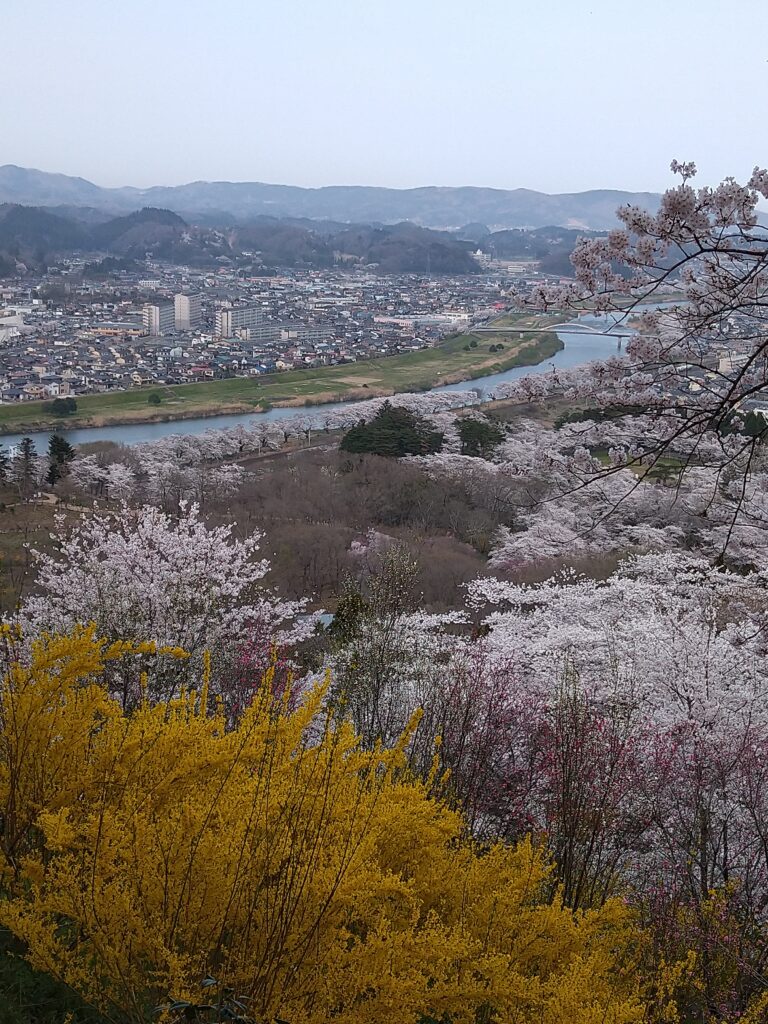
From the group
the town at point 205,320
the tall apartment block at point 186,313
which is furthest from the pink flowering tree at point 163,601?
the tall apartment block at point 186,313

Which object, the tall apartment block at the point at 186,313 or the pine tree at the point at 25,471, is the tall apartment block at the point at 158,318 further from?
the pine tree at the point at 25,471

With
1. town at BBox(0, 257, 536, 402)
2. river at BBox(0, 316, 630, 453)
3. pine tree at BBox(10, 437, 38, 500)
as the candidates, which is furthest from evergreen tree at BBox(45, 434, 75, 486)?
town at BBox(0, 257, 536, 402)

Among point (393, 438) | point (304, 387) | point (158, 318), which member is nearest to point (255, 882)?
point (393, 438)

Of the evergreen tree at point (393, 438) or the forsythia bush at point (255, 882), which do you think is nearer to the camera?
the forsythia bush at point (255, 882)

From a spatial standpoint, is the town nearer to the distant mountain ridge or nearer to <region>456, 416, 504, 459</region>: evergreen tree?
<region>456, 416, 504, 459</region>: evergreen tree

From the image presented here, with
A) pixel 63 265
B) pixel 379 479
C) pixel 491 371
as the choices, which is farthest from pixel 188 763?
pixel 63 265
